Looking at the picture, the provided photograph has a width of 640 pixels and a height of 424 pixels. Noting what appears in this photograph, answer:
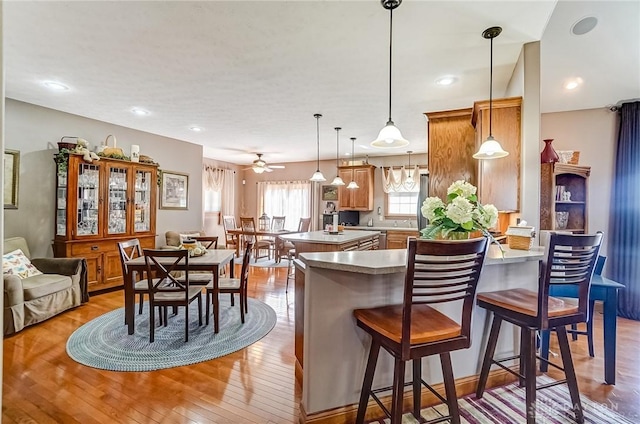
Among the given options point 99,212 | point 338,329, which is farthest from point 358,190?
point 338,329

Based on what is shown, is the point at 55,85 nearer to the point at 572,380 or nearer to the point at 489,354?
the point at 489,354

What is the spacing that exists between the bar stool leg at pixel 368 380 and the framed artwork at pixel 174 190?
5.19 metres

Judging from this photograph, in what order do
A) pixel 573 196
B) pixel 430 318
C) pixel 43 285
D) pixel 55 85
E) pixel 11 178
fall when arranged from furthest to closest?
1. pixel 11 178
2. pixel 573 196
3. pixel 55 85
4. pixel 43 285
5. pixel 430 318

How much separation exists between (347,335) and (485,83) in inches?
116

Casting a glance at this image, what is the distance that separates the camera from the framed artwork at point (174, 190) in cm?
574

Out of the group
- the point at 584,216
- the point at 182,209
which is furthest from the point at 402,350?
the point at 182,209

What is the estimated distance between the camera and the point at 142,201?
500cm

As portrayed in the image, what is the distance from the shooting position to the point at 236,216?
8977mm

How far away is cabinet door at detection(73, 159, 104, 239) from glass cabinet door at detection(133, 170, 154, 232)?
0.54 metres

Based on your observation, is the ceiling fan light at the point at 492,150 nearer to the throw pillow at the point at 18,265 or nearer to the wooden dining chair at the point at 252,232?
the throw pillow at the point at 18,265

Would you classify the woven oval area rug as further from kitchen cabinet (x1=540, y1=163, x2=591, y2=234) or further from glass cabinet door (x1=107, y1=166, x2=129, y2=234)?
kitchen cabinet (x1=540, y1=163, x2=591, y2=234)

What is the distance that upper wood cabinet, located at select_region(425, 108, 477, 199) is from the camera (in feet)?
10.9

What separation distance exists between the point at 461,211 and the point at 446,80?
1911 millimetres

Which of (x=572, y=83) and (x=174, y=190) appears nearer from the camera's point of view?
(x=572, y=83)
